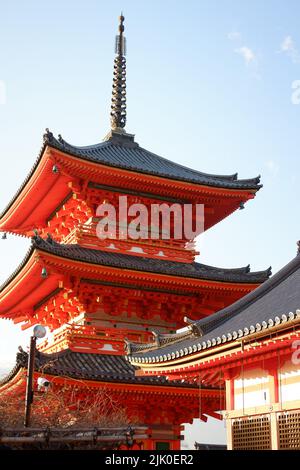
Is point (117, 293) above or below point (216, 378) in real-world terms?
above

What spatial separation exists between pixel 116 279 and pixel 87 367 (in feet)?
10.2

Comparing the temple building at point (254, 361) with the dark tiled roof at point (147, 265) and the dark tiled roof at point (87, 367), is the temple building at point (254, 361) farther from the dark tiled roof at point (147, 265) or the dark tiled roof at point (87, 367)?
the dark tiled roof at point (147, 265)

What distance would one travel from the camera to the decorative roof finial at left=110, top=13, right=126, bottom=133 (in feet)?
95.3

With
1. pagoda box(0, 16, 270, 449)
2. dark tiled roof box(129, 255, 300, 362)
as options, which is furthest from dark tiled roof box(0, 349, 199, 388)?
dark tiled roof box(129, 255, 300, 362)

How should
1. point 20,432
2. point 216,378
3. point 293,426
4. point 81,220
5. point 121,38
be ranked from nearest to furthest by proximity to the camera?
1. point 20,432
2. point 293,426
3. point 216,378
4. point 81,220
5. point 121,38

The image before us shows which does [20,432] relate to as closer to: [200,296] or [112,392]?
[112,392]

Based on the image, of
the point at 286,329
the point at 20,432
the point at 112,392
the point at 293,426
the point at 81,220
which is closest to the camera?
the point at 20,432

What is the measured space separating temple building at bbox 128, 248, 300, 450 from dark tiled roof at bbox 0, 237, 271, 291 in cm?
499

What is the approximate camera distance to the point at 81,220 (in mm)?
24531

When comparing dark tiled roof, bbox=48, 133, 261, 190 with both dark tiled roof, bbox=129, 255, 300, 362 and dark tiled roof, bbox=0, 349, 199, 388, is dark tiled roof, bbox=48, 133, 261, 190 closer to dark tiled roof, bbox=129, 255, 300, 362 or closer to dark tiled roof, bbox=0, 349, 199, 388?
dark tiled roof, bbox=0, 349, 199, 388

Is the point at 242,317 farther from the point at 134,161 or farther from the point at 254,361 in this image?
the point at 134,161

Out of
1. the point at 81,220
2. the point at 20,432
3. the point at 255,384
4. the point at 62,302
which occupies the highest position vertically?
the point at 81,220

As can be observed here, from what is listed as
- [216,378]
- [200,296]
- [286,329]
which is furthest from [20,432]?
[200,296]

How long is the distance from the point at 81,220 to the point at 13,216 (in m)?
4.61
